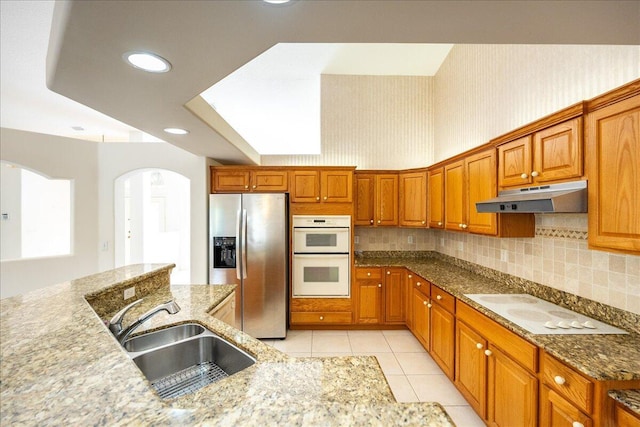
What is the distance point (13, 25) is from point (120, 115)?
1.52 meters

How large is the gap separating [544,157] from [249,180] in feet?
9.78

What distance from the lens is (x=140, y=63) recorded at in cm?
129

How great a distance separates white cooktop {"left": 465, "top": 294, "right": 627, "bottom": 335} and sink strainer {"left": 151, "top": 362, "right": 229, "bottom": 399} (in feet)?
5.74

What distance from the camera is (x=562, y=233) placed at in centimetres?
196

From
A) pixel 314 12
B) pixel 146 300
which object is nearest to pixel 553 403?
pixel 314 12

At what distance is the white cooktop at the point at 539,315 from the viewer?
1518 mm

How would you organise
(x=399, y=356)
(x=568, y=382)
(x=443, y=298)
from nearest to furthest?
(x=568, y=382) < (x=443, y=298) < (x=399, y=356)

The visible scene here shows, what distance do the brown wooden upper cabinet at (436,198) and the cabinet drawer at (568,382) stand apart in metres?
1.88

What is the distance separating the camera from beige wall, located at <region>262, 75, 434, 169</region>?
402 cm

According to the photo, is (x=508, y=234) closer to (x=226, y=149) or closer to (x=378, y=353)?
(x=378, y=353)

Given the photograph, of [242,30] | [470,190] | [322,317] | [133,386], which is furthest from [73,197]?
[470,190]

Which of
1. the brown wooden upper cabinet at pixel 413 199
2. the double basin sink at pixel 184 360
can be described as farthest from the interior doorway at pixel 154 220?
the brown wooden upper cabinet at pixel 413 199

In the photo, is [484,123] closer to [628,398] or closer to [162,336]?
[628,398]

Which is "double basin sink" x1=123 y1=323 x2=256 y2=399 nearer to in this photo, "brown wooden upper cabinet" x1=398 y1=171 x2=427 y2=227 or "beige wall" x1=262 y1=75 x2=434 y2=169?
"brown wooden upper cabinet" x1=398 y1=171 x2=427 y2=227
